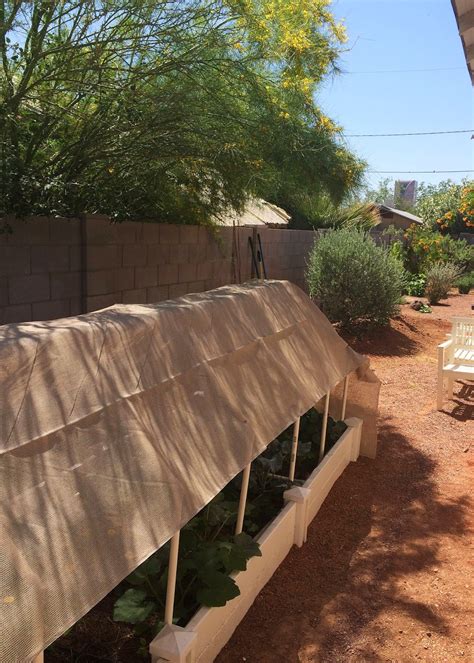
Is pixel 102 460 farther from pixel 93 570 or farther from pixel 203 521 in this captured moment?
pixel 203 521

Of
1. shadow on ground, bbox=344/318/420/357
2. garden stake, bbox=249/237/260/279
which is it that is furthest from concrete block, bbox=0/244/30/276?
shadow on ground, bbox=344/318/420/357

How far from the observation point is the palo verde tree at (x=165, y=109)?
5.38 meters

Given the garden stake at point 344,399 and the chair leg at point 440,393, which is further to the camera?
the chair leg at point 440,393

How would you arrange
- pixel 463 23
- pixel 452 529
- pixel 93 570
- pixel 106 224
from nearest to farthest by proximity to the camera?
pixel 93 570 < pixel 463 23 < pixel 452 529 < pixel 106 224

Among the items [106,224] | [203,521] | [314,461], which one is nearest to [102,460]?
[203,521]

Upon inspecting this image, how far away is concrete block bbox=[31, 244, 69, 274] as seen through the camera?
616 centimetres

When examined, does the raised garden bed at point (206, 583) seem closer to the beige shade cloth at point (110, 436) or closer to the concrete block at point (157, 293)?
the beige shade cloth at point (110, 436)

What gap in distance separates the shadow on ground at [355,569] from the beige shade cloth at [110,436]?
3.40 ft

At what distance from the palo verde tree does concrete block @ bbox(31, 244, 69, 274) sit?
401mm

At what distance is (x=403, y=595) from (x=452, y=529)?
1.20 meters

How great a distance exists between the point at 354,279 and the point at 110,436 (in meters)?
9.54

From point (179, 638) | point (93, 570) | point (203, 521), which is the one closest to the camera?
point (93, 570)

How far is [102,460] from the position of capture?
2486mm

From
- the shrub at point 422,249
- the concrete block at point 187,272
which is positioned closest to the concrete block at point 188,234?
the concrete block at point 187,272
